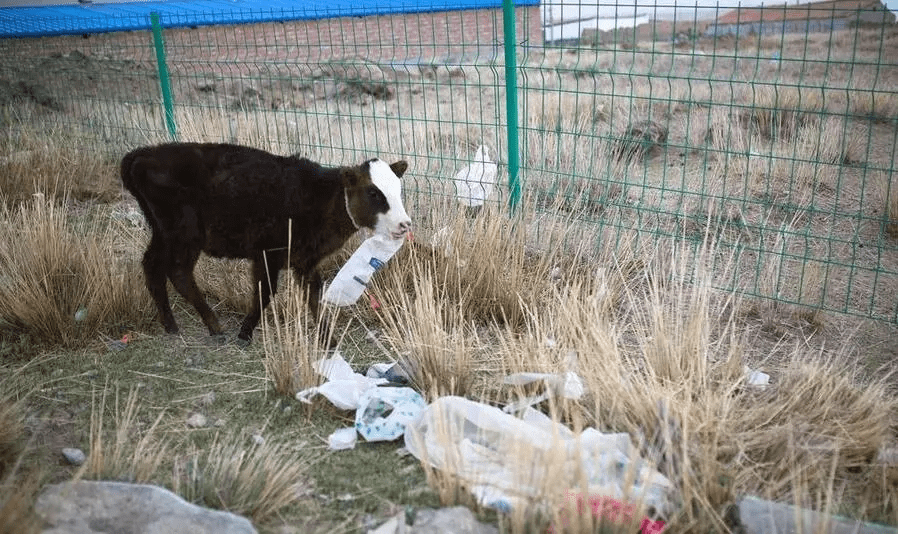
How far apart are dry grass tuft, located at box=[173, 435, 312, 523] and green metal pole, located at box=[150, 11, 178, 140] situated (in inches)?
225

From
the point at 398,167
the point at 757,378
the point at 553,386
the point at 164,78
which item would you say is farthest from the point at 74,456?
the point at 164,78

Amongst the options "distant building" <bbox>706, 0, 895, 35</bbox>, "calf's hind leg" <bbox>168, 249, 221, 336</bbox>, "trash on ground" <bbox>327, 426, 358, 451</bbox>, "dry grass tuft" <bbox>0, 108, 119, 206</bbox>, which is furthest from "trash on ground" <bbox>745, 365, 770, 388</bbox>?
"dry grass tuft" <bbox>0, 108, 119, 206</bbox>

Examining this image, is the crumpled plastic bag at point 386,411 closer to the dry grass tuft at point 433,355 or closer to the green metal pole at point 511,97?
the dry grass tuft at point 433,355

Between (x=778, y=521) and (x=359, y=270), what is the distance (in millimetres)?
2859

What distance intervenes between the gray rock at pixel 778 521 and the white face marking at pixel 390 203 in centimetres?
237

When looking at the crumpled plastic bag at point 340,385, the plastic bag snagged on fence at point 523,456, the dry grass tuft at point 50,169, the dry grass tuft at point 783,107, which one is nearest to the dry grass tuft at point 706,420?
the plastic bag snagged on fence at point 523,456

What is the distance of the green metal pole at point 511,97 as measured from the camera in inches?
224

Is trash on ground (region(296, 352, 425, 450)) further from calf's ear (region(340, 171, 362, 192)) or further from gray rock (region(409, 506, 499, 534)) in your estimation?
calf's ear (region(340, 171, 362, 192))

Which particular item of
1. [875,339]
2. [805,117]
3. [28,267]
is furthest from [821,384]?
[805,117]

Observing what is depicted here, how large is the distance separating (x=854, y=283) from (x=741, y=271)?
807 millimetres

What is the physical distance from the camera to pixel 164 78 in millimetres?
8539

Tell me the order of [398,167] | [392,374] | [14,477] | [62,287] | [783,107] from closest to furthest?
[14,477], [392,374], [398,167], [62,287], [783,107]

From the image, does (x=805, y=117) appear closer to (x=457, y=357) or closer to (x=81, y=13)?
(x=457, y=357)

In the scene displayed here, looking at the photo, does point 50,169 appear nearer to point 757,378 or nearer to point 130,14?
point 757,378
